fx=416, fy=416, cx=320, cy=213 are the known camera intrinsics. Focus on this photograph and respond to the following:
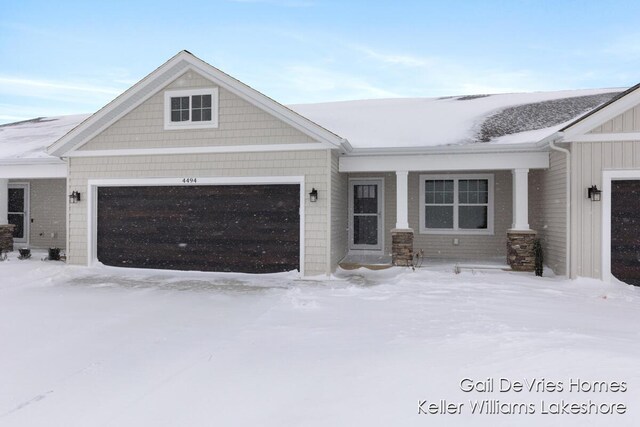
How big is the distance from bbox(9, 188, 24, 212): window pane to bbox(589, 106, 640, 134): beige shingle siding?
61.4 ft

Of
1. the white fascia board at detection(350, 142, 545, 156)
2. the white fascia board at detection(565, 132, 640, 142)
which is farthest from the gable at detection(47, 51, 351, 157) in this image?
the white fascia board at detection(565, 132, 640, 142)

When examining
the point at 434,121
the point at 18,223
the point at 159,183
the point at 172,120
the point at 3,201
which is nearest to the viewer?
the point at 172,120

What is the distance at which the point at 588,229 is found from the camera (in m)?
9.50

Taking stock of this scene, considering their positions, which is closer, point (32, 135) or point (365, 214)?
point (365, 214)

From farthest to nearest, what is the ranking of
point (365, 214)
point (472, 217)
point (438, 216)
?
1. point (365, 214)
2. point (438, 216)
3. point (472, 217)

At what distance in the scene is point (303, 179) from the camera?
10539 mm

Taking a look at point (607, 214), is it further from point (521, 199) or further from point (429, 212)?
point (429, 212)

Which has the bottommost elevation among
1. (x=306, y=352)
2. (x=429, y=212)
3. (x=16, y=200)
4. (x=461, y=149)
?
(x=306, y=352)

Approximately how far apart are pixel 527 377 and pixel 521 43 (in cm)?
2826

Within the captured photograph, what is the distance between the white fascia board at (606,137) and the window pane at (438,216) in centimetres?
433

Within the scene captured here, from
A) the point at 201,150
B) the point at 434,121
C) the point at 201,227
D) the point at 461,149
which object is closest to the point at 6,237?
the point at 201,227

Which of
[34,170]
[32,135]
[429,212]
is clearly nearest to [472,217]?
[429,212]

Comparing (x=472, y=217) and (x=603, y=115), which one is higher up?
(x=603, y=115)

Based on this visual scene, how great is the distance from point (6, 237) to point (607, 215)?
17.7 m
